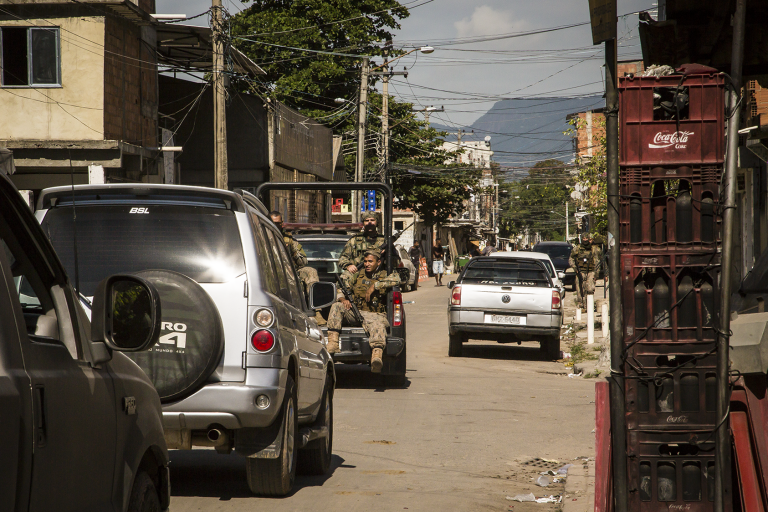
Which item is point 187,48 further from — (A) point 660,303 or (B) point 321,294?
(A) point 660,303

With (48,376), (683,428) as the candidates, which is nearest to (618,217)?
(683,428)

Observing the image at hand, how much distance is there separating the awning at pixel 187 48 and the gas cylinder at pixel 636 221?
67.2 feet

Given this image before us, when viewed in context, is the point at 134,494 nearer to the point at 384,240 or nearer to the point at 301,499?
the point at 301,499

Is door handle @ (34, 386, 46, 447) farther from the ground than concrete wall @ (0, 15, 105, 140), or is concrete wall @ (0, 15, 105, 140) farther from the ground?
concrete wall @ (0, 15, 105, 140)

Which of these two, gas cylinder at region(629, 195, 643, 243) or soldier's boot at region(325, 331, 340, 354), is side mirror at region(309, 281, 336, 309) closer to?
gas cylinder at region(629, 195, 643, 243)

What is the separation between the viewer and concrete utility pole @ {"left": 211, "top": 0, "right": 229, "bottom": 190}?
61.5 feet

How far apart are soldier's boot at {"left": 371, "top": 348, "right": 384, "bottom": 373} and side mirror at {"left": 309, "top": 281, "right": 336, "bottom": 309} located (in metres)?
3.83

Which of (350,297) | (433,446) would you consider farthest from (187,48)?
(433,446)

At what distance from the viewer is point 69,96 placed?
20953 millimetres

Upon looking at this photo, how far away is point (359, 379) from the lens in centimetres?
1273

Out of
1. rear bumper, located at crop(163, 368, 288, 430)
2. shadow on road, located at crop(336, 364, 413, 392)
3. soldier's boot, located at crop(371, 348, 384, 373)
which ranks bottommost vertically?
shadow on road, located at crop(336, 364, 413, 392)

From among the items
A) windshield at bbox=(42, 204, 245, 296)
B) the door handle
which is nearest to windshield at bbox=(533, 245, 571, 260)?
windshield at bbox=(42, 204, 245, 296)

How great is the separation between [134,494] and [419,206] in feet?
185

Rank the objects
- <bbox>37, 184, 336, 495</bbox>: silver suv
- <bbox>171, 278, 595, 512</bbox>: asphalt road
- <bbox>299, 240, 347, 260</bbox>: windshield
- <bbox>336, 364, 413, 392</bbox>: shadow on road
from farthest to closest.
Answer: <bbox>299, 240, 347, 260</bbox>: windshield, <bbox>336, 364, 413, 392</bbox>: shadow on road, <bbox>171, 278, 595, 512</bbox>: asphalt road, <bbox>37, 184, 336, 495</bbox>: silver suv
